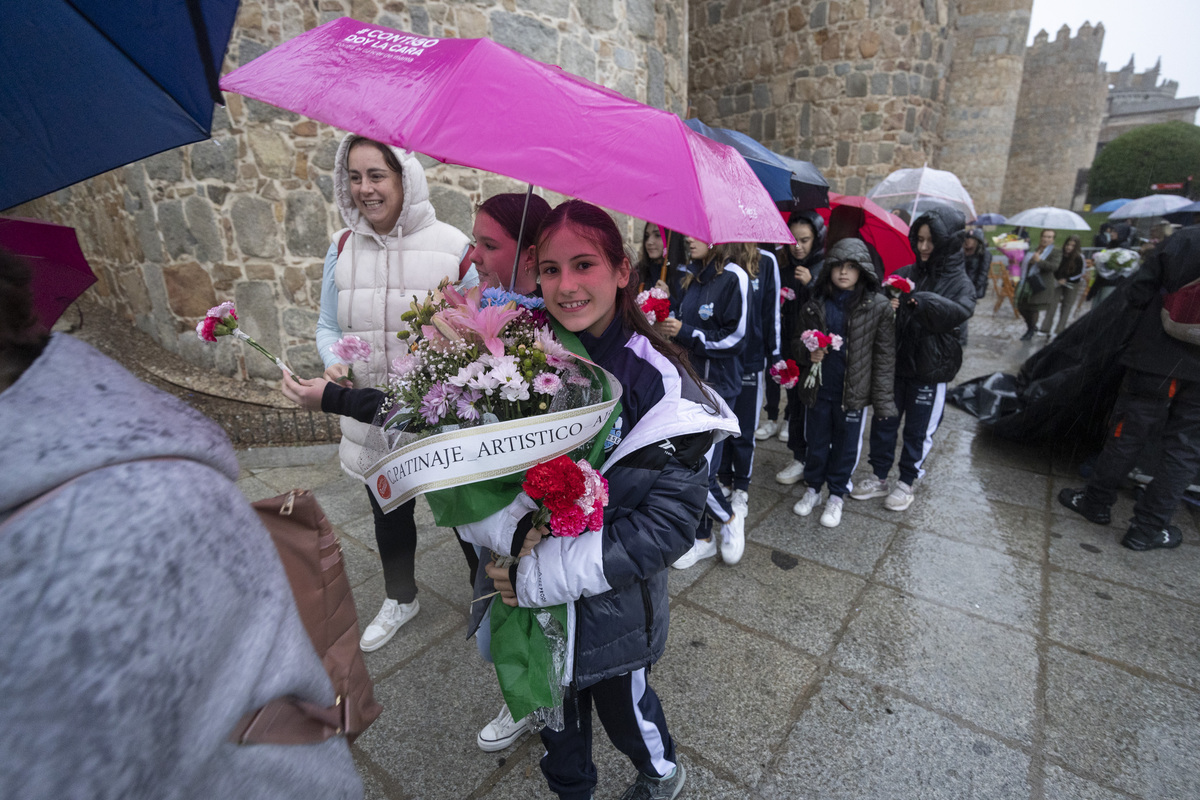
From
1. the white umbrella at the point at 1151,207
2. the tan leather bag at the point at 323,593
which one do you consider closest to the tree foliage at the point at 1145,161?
the white umbrella at the point at 1151,207

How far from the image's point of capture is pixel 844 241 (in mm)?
3719

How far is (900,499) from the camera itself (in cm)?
403

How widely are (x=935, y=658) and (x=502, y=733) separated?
197 centimetres

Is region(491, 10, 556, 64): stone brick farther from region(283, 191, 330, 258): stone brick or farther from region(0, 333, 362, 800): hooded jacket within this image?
region(0, 333, 362, 800): hooded jacket

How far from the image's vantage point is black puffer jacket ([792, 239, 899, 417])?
3660 millimetres

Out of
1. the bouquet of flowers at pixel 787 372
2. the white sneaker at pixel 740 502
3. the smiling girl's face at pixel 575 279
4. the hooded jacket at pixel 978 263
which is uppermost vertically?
the smiling girl's face at pixel 575 279

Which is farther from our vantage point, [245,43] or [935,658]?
[245,43]

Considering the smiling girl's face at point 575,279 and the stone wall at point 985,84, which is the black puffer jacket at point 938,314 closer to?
the smiling girl's face at point 575,279

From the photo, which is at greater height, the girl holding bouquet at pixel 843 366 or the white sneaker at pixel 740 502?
the girl holding bouquet at pixel 843 366

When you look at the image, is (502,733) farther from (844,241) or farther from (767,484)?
(844,241)

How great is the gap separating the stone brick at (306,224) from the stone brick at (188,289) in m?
0.88

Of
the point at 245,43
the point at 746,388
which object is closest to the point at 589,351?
the point at 746,388

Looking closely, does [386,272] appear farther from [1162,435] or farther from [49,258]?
[1162,435]

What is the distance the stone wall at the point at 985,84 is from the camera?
1370cm
